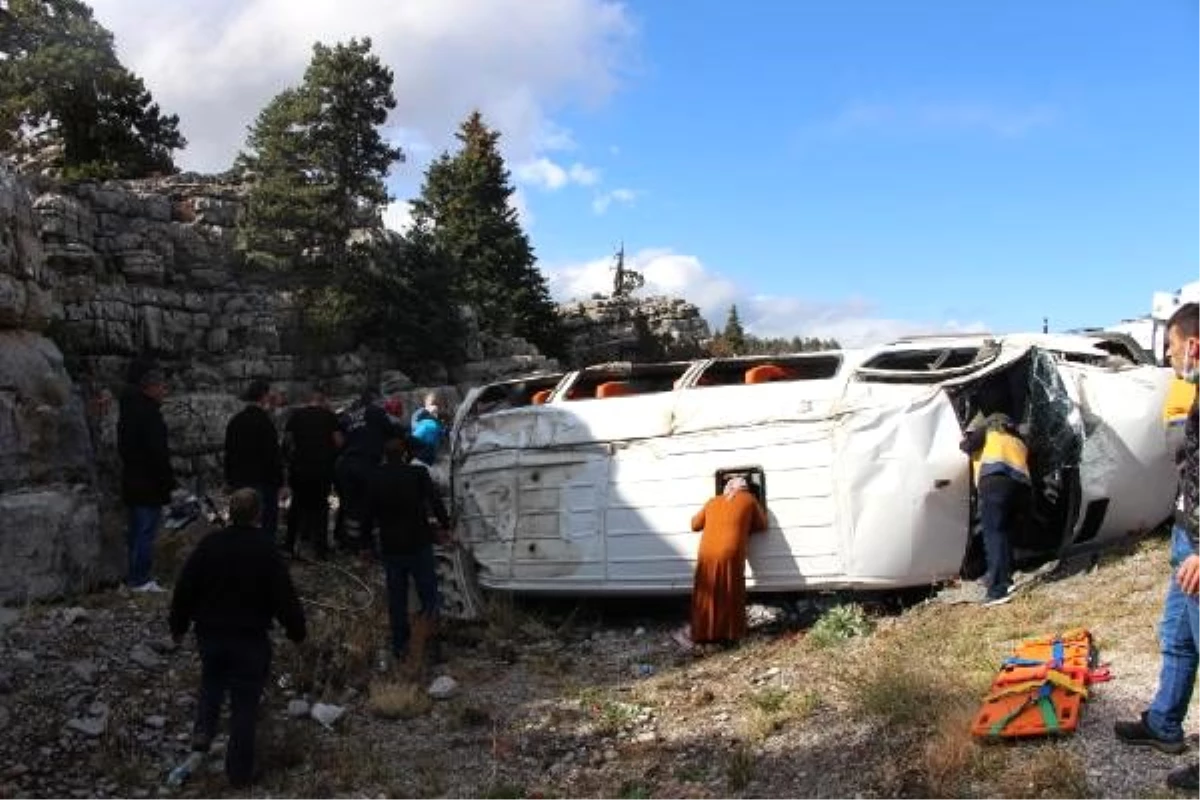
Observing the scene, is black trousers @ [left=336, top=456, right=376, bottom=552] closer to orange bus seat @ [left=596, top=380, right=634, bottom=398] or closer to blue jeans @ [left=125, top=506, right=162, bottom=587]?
blue jeans @ [left=125, top=506, right=162, bottom=587]

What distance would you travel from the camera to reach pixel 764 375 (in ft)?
26.7

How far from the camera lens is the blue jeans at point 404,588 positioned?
7488 mm

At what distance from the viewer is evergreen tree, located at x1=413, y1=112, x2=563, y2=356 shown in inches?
1152

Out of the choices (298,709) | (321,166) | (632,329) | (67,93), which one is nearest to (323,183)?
(321,166)

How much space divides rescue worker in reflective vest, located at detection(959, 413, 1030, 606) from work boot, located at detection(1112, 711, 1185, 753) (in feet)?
8.12

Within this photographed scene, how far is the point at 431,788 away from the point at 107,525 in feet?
17.1

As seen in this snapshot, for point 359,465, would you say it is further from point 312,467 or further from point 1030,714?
point 1030,714

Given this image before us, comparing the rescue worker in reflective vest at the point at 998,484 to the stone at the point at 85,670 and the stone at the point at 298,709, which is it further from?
the stone at the point at 85,670

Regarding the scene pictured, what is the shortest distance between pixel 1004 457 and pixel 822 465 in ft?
4.12

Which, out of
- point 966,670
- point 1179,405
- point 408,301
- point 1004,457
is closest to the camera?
point 966,670

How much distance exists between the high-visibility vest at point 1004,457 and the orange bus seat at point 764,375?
178 centimetres

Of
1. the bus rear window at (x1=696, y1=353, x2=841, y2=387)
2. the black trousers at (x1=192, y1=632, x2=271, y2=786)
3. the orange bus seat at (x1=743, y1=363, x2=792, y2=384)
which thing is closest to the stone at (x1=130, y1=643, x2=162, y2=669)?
the black trousers at (x1=192, y1=632, x2=271, y2=786)

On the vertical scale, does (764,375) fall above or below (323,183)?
below

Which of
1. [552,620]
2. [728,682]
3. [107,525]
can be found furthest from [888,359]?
[107,525]
